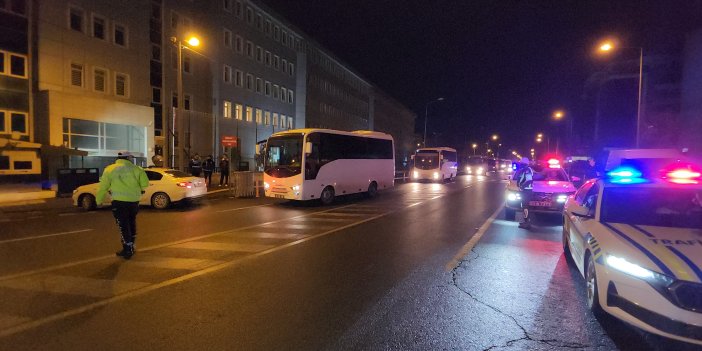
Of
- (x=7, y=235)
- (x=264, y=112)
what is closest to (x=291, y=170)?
(x=7, y=235)

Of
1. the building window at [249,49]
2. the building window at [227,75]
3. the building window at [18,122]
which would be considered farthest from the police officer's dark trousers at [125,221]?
the building window at [249,49]

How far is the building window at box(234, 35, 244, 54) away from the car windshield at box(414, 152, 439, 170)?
71.6 ft

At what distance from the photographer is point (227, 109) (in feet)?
145

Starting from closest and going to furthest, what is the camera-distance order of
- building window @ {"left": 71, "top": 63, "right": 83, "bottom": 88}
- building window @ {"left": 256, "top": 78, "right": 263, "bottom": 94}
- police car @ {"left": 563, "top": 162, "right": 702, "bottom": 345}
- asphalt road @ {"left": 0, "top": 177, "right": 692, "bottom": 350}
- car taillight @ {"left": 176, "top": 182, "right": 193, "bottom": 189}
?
police car @ {"left": 563, "top": 162, "right": 702, "bottom": 345}
asphalt road @ {"left": 0, "top": 177, "right": 692, "bottom": 350}
car taillight @ {"left": 176, "top": 182, "right": 193, "bottom": 189}
building window @ {"left": 71, "top": 63, "right": 83, "bottom": 88}
building window @ {"left": 256, "top": 78, "right": 263, "bottom": 94}

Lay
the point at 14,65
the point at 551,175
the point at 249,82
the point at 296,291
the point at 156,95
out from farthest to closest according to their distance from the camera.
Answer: the point at 249,82
the point at 156,95
the point at 14,65
the point at 551,175
the point at 296,291

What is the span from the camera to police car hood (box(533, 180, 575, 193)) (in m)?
12.5

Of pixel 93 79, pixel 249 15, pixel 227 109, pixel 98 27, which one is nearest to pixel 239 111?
pixel 227 109

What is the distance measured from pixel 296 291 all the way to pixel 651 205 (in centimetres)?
483

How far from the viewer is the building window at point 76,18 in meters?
27.8

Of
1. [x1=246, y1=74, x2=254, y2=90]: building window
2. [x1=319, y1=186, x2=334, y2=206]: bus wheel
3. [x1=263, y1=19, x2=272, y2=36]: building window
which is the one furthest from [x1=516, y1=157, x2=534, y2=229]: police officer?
[x1=263, y1=19, x2=272, y2=36]: building window

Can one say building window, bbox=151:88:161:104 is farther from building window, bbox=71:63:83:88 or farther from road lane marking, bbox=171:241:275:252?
road lane marking, bbox=171:241:275:252

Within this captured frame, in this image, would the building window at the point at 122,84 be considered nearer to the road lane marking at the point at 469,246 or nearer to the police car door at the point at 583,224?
the road lane marking at the point at 469,246

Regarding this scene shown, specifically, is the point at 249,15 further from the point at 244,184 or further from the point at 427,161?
the point at 244,184

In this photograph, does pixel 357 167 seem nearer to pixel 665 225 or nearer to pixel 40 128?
pixel 665 225
